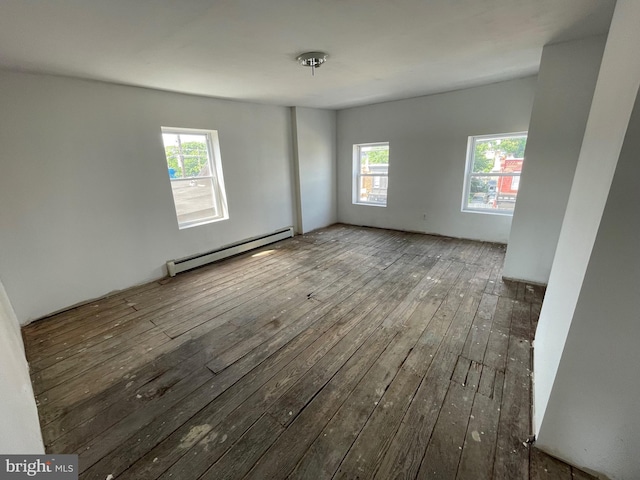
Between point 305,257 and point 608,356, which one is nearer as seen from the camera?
point 608,356

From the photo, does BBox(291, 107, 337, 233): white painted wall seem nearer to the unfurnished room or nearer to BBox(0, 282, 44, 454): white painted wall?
the unfurnished room

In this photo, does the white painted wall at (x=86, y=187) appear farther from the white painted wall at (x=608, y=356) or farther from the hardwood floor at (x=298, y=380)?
the white painted wall at (x=608, y=356)

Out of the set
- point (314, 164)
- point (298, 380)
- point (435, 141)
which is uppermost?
point (435, 141)

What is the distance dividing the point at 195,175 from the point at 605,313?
13.6 ft

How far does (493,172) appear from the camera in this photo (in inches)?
162

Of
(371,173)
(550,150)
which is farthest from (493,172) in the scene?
(371,173)

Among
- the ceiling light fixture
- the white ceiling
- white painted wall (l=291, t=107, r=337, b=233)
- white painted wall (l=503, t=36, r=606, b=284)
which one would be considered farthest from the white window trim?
the ceiling light fixture

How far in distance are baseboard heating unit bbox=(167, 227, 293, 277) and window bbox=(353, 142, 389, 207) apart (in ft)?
6.04

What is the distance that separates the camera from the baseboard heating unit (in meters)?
3.52

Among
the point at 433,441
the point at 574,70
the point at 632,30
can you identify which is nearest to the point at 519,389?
the point at 433,441

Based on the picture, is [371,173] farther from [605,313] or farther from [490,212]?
[605,313]

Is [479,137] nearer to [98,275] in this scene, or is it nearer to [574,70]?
[574,70]

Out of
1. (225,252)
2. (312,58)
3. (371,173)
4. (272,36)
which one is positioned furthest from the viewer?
(371,173)

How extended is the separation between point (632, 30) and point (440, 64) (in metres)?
1.91
